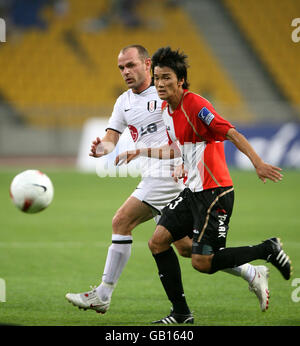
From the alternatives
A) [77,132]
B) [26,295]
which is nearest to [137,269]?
[26,295]

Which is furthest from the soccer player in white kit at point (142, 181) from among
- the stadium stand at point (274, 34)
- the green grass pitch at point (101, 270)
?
the stadium stand at point (274, 34)

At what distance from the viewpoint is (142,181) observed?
21.0 ft

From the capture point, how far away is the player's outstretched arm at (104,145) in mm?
6051

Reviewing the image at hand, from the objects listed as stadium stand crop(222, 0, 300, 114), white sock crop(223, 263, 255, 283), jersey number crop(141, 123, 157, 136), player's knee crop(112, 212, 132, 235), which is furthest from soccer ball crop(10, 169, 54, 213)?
stadium stand crop(222, 0, 300, 114)

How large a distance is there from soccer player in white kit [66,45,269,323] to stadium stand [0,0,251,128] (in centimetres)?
1927

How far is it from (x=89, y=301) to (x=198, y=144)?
165cm

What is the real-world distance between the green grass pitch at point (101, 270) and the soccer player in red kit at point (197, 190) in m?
0.50

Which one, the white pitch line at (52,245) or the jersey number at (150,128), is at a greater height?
the jersey number at (150,128)

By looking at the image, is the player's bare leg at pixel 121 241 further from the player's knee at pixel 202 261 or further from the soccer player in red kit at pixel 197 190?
the player's knee at pixel 202 261

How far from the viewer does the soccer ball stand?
6176mm

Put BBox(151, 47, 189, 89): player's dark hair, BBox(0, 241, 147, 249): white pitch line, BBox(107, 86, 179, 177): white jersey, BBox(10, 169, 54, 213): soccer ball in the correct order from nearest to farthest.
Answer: BBox(151, 47, 189, 89): player's dark hair
BBox(10, 169, 54, 213): soccer ball
BBox(107, 86, 179, 177): white jersey
BBox(0, 241, 147, 249): white pitch line

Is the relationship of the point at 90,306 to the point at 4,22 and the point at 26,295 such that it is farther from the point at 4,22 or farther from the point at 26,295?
the point at 4,22

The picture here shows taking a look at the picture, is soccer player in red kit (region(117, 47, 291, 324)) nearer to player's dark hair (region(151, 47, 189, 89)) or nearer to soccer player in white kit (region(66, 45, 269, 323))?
player's dark hair (region(151, 47, 189, 89))

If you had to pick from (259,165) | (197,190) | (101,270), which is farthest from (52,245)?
(259,165)
